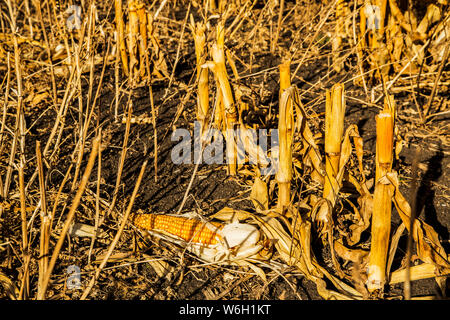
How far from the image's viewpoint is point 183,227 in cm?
210

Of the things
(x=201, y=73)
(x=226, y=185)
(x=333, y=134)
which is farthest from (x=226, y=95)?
(x=333, y=134)

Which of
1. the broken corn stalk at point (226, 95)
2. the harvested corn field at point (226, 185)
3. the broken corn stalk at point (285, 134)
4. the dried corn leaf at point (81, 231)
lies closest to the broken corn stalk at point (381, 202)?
the harvested corn field at point (226, 185)

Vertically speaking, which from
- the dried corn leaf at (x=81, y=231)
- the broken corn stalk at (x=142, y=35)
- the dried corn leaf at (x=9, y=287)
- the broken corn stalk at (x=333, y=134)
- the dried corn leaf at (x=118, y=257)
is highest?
the broken corn stalk at (x=142, y=35)

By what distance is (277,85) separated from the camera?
3.30 meters

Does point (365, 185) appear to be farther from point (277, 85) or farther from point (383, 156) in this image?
point (277, 85)

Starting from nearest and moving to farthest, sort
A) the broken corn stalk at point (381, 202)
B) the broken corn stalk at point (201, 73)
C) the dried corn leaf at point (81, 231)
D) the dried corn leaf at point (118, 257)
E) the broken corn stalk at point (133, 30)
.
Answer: the broken corn stalk at point (381, 202), the dried corn leaf at point (118, 257), the dried corn leaf at point (81, 231), the broken corn stalk at point (201, 73), the broken corn stalk at point (133, 30)

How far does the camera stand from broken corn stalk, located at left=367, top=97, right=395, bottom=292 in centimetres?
159

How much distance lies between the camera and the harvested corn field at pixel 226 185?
1.82m

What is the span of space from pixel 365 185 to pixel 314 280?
0.49 m

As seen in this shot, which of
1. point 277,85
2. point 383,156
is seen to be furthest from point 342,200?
point 277,85

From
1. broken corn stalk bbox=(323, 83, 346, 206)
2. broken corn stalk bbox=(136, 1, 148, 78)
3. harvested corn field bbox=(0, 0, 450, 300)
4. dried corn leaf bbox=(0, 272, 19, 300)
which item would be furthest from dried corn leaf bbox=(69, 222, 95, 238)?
broken corn stalk bbox=(136, 1, 148, 78)

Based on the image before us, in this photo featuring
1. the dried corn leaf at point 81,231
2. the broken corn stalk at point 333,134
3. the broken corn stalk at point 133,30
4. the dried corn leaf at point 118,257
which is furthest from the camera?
the broken corn stalk at point 133,30

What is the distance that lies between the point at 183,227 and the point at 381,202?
90 cm

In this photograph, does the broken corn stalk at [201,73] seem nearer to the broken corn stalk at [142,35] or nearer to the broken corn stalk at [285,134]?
the broken corn stalk at [285,134]
